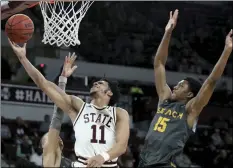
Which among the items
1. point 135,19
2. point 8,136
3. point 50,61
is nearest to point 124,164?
point 8,136

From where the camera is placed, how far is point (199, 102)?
5.41m

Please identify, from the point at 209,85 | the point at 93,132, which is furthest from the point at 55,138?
the point at 209,85

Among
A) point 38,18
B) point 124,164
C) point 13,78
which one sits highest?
point 38,18

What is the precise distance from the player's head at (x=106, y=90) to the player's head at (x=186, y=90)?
0.52 m

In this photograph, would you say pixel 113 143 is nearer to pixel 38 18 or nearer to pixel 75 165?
pixel 75 165

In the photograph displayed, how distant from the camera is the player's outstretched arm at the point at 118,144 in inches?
191

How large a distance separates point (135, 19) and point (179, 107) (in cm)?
1004

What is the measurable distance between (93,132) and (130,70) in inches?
374

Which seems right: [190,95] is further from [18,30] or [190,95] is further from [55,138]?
[18,30]

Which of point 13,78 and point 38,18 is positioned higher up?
point 38,18

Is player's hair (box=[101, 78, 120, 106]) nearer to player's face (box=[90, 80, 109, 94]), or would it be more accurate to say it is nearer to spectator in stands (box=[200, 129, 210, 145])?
player's face (box=[90, 80, 109, 94])

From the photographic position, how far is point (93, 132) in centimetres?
513

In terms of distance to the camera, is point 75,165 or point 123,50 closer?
point 75,165

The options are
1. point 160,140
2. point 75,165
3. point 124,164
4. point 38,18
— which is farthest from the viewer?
point 38,18
